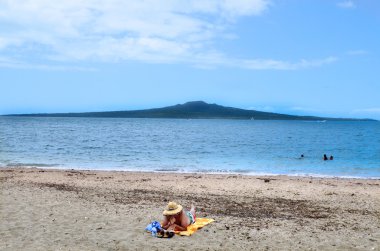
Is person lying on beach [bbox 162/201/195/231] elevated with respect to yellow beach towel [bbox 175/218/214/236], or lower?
elevated

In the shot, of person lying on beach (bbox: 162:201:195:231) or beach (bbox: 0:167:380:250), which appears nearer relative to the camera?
beach (bbox: 0:167:380:250)

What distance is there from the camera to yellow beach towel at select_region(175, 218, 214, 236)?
10092 mm

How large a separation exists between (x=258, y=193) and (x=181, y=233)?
7122mm

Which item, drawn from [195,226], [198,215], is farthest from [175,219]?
[198,215]

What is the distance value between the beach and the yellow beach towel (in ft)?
0.44

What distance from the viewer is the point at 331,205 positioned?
14.3 meters

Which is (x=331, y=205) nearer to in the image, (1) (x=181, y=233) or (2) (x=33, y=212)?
(1) (x=181, y=233)

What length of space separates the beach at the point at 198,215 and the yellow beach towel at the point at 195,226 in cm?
13

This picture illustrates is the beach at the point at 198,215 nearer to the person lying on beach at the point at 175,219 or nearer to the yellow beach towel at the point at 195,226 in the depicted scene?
the yellow beach towel at the point at 195,226

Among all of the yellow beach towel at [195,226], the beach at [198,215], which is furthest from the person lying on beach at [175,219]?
the beach at [198,215]

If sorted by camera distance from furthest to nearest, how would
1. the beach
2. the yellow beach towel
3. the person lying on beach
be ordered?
the person lying on beach, the yellow beach towel, the beach

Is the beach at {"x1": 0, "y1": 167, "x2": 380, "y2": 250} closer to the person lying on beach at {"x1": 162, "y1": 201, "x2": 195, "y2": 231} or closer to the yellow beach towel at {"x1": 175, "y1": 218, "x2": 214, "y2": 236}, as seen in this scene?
the yellow beach towel at {"x1": 175, "y1": 218, "x2": 214, "y2": 236}

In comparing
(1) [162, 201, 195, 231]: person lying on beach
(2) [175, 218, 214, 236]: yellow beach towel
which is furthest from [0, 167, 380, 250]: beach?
(1) [162, 201, 195, 231]: person lying on beach

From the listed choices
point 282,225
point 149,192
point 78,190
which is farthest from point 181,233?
point 78,190
